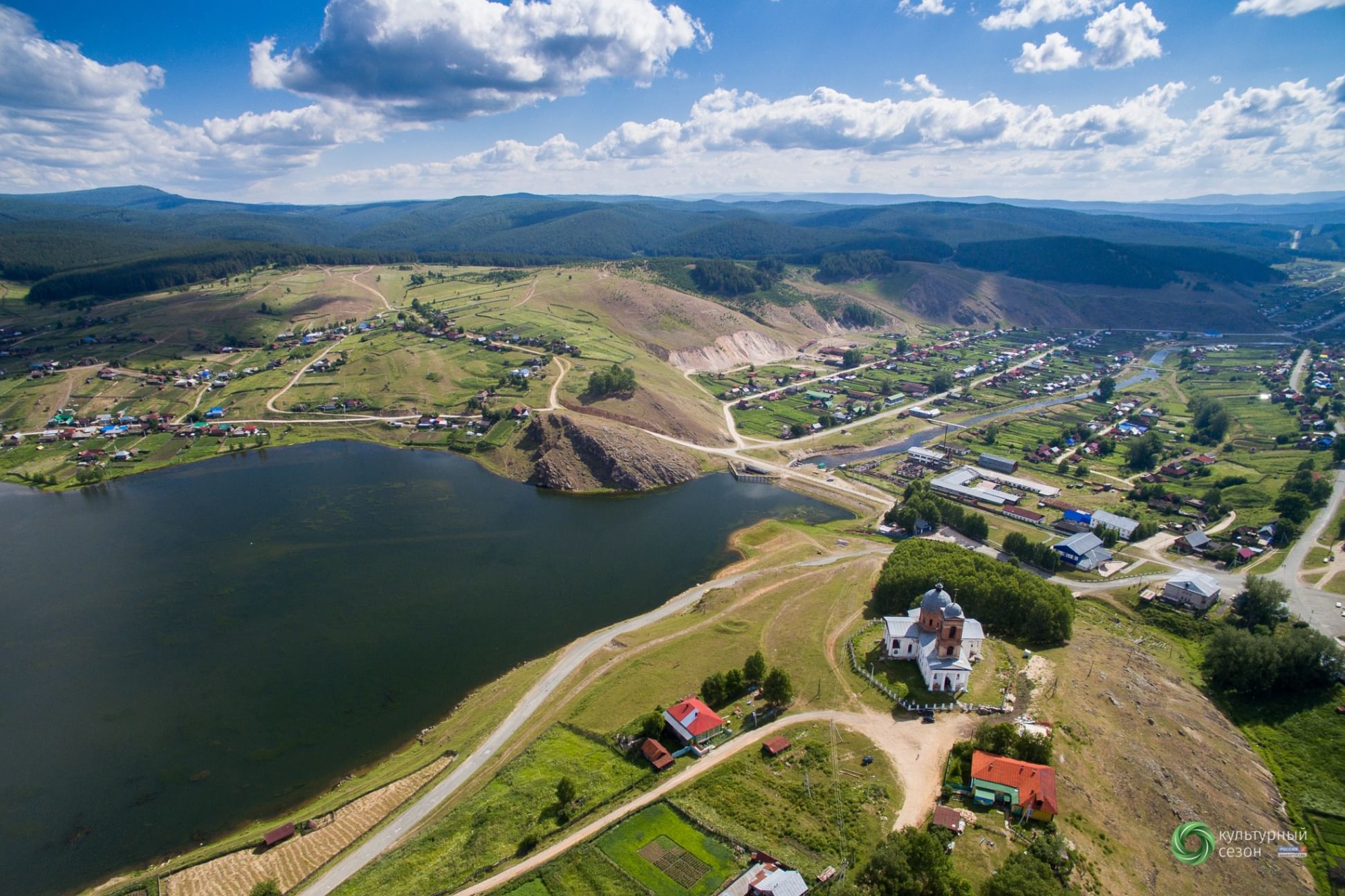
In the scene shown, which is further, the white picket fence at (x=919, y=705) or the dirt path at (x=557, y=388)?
the dirt path at (x=557, y=388)

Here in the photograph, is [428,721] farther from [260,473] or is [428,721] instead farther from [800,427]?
[800,427]

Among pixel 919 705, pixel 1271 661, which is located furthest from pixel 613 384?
pixel 1271 661

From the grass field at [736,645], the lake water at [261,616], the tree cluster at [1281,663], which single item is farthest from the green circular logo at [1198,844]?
the lake water at [261,616]

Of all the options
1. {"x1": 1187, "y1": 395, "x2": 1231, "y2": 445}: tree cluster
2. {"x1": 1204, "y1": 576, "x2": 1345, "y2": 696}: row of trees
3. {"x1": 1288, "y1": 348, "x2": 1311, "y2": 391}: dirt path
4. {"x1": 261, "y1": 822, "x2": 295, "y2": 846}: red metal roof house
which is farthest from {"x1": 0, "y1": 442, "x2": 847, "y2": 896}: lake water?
{"x1": 1288, "y1": 348, "x2": 1311, "y2": 391}: dirt path

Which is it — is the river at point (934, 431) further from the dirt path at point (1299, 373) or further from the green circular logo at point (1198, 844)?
the green circular logo at point (1198, 844)

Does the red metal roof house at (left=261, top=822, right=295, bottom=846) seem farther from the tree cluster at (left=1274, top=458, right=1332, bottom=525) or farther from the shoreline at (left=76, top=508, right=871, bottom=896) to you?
the tree cluster at (left=1274, top=458, right=1332, bottom=525)
